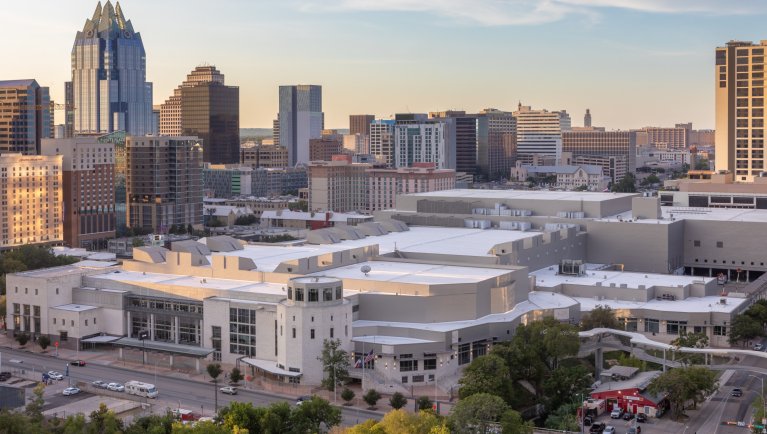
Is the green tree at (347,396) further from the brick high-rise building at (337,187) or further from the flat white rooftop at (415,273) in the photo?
the brick high-rise building at (337,187)

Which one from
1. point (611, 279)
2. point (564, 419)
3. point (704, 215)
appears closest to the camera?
point (564, 419)

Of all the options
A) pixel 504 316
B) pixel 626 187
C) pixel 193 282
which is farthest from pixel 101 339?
pixel 626 187

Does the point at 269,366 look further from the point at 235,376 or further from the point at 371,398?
the point at 371,398

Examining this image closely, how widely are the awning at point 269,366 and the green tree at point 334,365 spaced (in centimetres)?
143

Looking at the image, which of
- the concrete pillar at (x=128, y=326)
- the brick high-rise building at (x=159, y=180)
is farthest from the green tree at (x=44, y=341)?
the brick high-rise building at (x=159, y=180)

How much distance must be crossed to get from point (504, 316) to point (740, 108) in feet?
235

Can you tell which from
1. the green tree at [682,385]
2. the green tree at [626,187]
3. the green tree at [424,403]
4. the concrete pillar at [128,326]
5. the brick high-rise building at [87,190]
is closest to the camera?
the green tree at [682,385]

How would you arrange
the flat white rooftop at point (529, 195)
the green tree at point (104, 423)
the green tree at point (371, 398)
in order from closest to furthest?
the green tree at point (104, 423) < the green tree at point (371, 398) < the flat white rooftop at point (529, 195)

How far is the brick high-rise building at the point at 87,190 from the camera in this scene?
9400 centimetres

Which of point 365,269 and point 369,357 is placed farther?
point 365,269

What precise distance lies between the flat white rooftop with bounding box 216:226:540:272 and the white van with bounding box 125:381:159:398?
12129mm

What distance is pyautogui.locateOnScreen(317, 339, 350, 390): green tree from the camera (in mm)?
41938

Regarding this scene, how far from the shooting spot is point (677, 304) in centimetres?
5538

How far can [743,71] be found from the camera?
110688 mm
